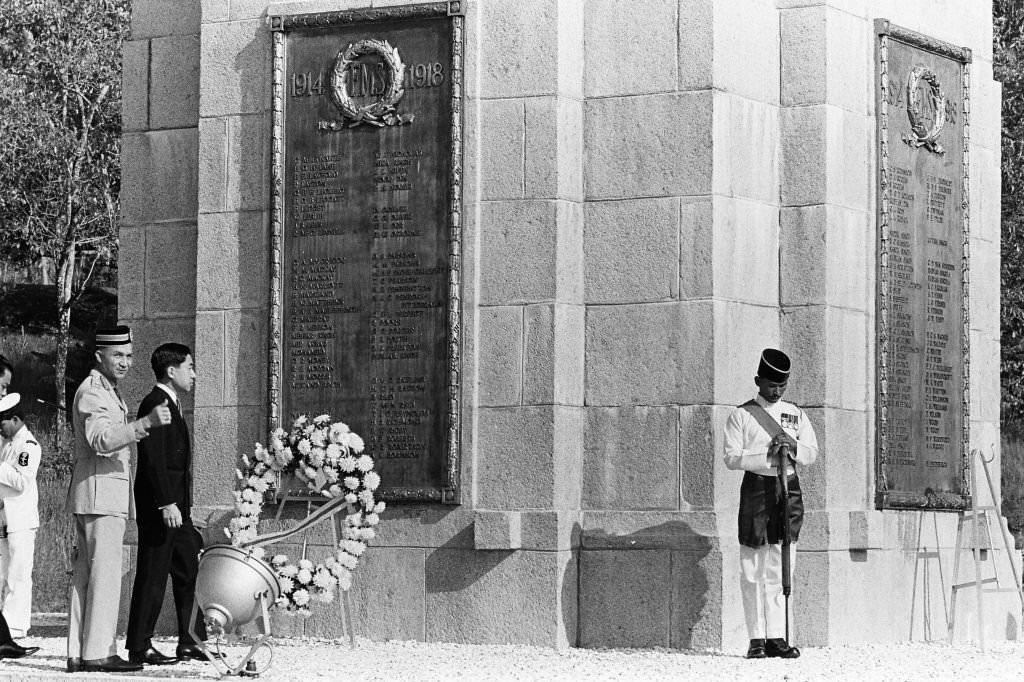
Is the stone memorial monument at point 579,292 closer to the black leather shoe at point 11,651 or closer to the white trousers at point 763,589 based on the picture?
the white trousers at point 763,589

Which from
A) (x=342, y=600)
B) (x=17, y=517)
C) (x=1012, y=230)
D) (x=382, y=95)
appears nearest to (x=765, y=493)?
(x=342, y=600)

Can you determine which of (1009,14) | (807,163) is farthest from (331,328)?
(1009,14)

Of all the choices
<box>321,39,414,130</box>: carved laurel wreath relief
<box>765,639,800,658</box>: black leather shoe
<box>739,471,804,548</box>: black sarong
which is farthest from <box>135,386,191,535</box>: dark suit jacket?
<box>765,639,800,658</box>: black leather shoe

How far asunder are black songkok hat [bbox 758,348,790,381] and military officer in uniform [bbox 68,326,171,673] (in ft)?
13.5

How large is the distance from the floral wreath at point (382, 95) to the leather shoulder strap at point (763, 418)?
334 cm

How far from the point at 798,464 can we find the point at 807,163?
235 centimetres

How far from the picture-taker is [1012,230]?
2630cm

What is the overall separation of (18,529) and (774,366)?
18.4ft

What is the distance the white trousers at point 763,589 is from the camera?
13109mm

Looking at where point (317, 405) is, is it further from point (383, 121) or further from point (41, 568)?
point (41, 568)

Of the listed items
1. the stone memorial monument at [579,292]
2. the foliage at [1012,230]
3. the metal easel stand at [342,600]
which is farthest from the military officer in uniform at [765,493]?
the foliage at [1012,230]

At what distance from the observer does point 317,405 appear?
14.6m

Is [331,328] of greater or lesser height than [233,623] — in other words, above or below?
above

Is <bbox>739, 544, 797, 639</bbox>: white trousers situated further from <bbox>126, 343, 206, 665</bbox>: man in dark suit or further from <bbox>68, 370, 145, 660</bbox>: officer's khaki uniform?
<bbox>68, 370, 145, 660</bbox>: officer's khaki uniform
